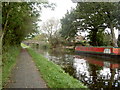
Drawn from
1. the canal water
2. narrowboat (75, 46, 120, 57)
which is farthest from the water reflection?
narrowboat (75, 46, 120, 57)

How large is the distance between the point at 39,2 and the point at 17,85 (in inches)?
222

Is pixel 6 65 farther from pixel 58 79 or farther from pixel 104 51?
pixel 104 51

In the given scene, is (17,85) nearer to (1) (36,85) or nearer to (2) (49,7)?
(1) (36,85)

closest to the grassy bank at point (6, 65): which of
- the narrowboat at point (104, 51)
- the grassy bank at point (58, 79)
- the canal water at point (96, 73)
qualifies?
the grassy bank at point (58, 79)

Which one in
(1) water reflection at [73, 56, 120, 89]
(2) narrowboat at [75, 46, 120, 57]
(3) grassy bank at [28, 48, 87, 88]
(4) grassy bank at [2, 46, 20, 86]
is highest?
(4) grassy bank at [2, 46, 20, 86]

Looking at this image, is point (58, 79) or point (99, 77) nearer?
point (58, 79)

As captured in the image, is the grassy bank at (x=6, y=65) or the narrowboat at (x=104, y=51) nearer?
the grassy bank at (x=6, y=65)

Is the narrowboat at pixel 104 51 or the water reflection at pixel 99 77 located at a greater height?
the water reflection at pixel 99 77

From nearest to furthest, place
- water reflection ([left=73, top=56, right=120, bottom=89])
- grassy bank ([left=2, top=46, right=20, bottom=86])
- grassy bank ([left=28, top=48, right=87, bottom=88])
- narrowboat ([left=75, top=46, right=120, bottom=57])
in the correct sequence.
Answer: grassy bank ([left=28, top=48, right=87, bottom=88]) → grassy bank ([left=2, top=46, right=20, bottom=86]) → water reflection ([left=73, top=56, right=120, bottom=89]) → narrowboat ([left=75, top=46, right=120, bottom=57])

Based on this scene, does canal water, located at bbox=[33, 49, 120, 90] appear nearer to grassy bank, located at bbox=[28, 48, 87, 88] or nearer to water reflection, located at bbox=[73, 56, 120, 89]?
water reflection, located at bbox=[73, 56, 120, 89]

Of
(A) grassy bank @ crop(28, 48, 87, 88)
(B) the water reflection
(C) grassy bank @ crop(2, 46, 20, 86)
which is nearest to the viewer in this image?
(A) grassy bank @ crop(28, 48, 87, 88)

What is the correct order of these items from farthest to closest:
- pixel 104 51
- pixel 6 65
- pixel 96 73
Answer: pixel 104 51 → pixel 96 73 → pixel 6 65

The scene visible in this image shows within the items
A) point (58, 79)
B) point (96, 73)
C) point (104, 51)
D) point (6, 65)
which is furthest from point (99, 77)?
point (104, 51)

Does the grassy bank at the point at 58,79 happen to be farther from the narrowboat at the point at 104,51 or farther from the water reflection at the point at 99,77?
the narrowboat at the point at 104,51
